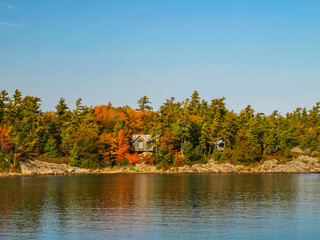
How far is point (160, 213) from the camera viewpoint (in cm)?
4475

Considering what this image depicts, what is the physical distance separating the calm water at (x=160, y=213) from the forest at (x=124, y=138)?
134 feet

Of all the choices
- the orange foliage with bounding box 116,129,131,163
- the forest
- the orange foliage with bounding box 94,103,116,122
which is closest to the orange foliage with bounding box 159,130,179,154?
the forest

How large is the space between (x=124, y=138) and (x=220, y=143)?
3013 cm

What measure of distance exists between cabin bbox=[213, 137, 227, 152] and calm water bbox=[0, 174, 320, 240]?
51.5 metres

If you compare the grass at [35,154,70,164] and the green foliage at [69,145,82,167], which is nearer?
the green foliage at [69,145,82,167]

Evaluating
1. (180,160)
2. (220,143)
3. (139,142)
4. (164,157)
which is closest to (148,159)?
(164,157)

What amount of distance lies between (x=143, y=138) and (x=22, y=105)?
39.2 m

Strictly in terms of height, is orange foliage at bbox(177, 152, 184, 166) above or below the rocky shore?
above

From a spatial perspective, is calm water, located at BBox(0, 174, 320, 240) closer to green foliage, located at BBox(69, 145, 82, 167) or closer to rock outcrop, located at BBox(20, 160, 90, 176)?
rock outcrop, located at BBox(20, 160, 90, 176)

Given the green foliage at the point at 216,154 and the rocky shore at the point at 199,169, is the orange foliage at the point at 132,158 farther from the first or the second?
the green foliage at the point at 216,154

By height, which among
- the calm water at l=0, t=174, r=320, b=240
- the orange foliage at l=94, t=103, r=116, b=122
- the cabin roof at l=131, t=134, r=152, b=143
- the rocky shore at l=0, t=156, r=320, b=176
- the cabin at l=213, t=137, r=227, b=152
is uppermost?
the orange foliage at l=94, t=103, r=116, b=122

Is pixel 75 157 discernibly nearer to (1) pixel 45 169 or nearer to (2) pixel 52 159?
(2) pixel 52 159

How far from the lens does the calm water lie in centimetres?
3506

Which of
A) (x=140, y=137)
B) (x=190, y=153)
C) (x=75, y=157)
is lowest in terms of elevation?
(x=75, y=157)
